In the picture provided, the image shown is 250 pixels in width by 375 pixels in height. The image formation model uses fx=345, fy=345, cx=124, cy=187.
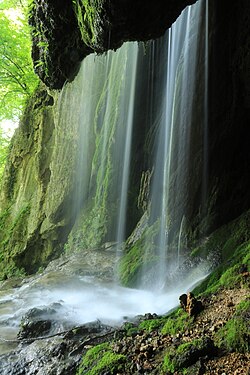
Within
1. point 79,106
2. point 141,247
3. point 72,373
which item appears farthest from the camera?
point 79,106

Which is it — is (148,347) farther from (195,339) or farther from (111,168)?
(111,168)

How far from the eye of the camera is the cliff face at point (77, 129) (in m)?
5.21

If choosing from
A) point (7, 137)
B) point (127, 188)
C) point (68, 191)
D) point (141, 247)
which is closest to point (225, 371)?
point (141, 247)

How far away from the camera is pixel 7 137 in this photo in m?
19.6

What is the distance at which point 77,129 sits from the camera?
11.3 m

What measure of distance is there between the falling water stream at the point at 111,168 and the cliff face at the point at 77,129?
1.30 feet

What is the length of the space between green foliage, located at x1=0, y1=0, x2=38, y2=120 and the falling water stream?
209 inches

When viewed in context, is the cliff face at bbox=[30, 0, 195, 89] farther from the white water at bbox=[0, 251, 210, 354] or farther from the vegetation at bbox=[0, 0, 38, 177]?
the vegetation at bbox=[0, 0, 38, 177]

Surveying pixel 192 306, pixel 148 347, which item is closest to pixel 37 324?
pixel 148 347

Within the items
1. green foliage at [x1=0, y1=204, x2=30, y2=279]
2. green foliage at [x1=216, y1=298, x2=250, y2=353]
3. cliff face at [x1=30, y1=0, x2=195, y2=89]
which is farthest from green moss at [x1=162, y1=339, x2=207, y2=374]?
green foliage at [x1=0, y1=204, x2=30, y2=279]

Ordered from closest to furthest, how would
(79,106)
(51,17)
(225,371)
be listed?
(225,371) → (51,17) → (79,106)

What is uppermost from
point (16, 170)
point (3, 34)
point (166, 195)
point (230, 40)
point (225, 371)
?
point (3, 34)

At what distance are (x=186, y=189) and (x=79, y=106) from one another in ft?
16.9

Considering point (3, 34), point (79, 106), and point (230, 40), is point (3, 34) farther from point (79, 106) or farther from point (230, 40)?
point (230, 40)
